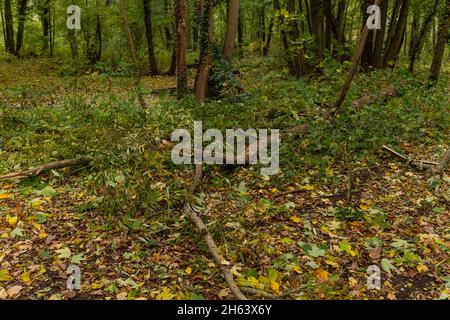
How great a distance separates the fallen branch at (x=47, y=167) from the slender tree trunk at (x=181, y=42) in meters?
4.36

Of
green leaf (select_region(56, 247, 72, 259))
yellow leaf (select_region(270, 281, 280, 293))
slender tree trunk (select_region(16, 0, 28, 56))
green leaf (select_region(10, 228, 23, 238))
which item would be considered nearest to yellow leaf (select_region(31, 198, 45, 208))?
green leaf (select_region(10, 228, 23, 238))

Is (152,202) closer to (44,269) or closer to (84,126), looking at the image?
(44,269)

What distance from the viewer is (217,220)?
15.5 feet

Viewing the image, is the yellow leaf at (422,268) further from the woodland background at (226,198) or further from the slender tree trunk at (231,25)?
the slender tree trunk at (231,25)

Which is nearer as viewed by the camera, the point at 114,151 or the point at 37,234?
the point at 37,234

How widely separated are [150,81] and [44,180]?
1023 centimetres

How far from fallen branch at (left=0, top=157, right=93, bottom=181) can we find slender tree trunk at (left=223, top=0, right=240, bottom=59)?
19.5 feet

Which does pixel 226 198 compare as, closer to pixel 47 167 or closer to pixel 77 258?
pixel 77 258

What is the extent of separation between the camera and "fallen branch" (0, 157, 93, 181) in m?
5.39

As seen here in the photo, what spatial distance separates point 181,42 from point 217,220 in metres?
5.98

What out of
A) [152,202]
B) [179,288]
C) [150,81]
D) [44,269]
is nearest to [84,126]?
[152,202]

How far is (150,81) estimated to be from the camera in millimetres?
15273

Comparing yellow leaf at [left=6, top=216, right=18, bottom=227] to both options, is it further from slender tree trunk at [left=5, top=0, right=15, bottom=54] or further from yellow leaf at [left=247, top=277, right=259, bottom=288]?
slender tree trunk at [left=5, top=0, right=15, bottom=54]
